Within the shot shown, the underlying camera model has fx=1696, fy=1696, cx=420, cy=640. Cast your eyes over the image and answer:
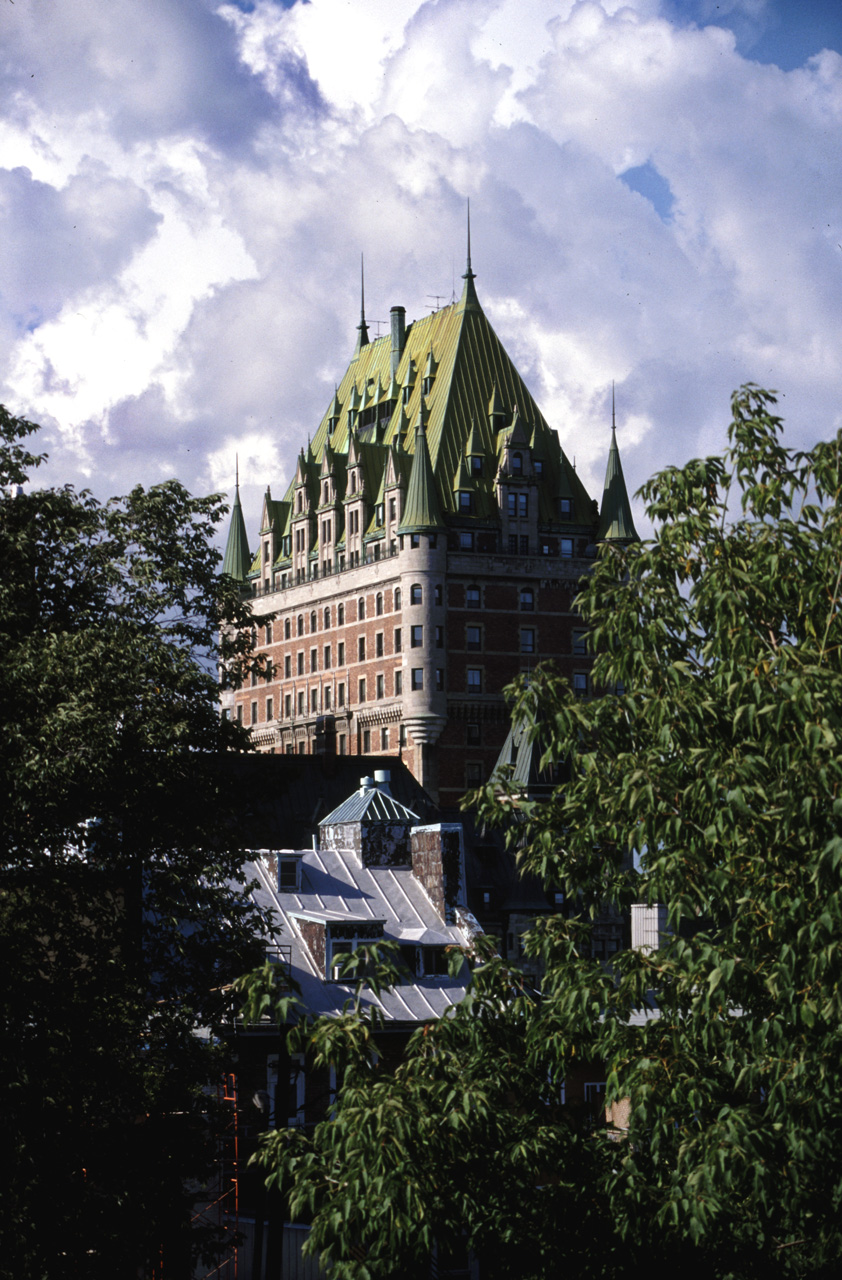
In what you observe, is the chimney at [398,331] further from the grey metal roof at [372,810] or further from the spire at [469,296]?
the grey metal roof at [372,810]

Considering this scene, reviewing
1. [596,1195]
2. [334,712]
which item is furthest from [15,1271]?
[334,712]

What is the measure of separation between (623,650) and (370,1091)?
518 centimetres

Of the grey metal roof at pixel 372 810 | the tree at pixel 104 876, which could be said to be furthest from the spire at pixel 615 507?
the tree at pixel 104 876

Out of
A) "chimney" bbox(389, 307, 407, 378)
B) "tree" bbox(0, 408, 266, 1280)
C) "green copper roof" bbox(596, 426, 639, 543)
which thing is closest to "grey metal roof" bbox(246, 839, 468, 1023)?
"tree" bbox(0, 408, 266, 1280)

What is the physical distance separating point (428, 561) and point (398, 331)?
28.3 meters

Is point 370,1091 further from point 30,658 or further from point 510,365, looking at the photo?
point 510,365

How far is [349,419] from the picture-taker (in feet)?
457

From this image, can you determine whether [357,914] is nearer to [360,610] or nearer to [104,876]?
[104,876]

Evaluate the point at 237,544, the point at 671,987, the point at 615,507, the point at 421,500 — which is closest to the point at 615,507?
the point at 615,507

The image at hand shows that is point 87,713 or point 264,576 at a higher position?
point 264,576

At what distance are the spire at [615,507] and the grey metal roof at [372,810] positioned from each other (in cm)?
6887

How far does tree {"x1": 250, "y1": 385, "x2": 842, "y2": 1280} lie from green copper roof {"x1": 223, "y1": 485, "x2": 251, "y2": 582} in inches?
4907

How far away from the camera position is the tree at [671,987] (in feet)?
50.2

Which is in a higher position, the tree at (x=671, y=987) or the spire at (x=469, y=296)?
the spire at (x=469, y=296)
